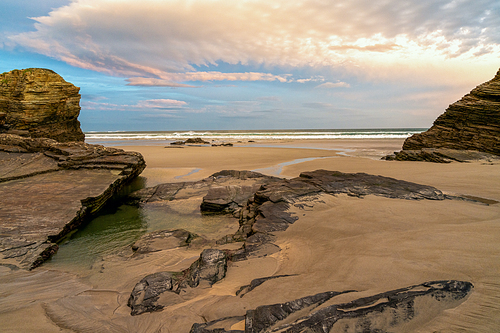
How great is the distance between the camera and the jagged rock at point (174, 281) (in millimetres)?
2559

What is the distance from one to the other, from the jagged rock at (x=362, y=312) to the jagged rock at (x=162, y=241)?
9.90 feet

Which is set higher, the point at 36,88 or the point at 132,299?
the point at 36,88

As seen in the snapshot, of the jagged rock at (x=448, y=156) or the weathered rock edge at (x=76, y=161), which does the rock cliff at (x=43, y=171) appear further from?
the jagged rock at (x=448, y=156)

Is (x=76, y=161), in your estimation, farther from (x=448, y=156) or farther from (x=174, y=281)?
(x=448, y=156)

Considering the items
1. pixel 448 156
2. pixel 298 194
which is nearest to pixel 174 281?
pixel 298 194

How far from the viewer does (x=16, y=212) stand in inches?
202

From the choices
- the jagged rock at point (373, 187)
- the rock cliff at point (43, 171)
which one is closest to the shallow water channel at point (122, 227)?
the rock cliff at point (43, 171)

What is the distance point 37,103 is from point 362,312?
1939 centimetres

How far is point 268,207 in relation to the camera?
198 inches

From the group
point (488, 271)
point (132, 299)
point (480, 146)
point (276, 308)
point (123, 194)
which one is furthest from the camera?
point (480, 146)

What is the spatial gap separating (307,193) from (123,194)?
22.9ft

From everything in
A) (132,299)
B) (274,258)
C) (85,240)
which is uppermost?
(274,258)

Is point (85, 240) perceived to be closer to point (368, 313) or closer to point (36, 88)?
point (368, 313)

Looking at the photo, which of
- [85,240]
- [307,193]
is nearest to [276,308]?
[307,193]
